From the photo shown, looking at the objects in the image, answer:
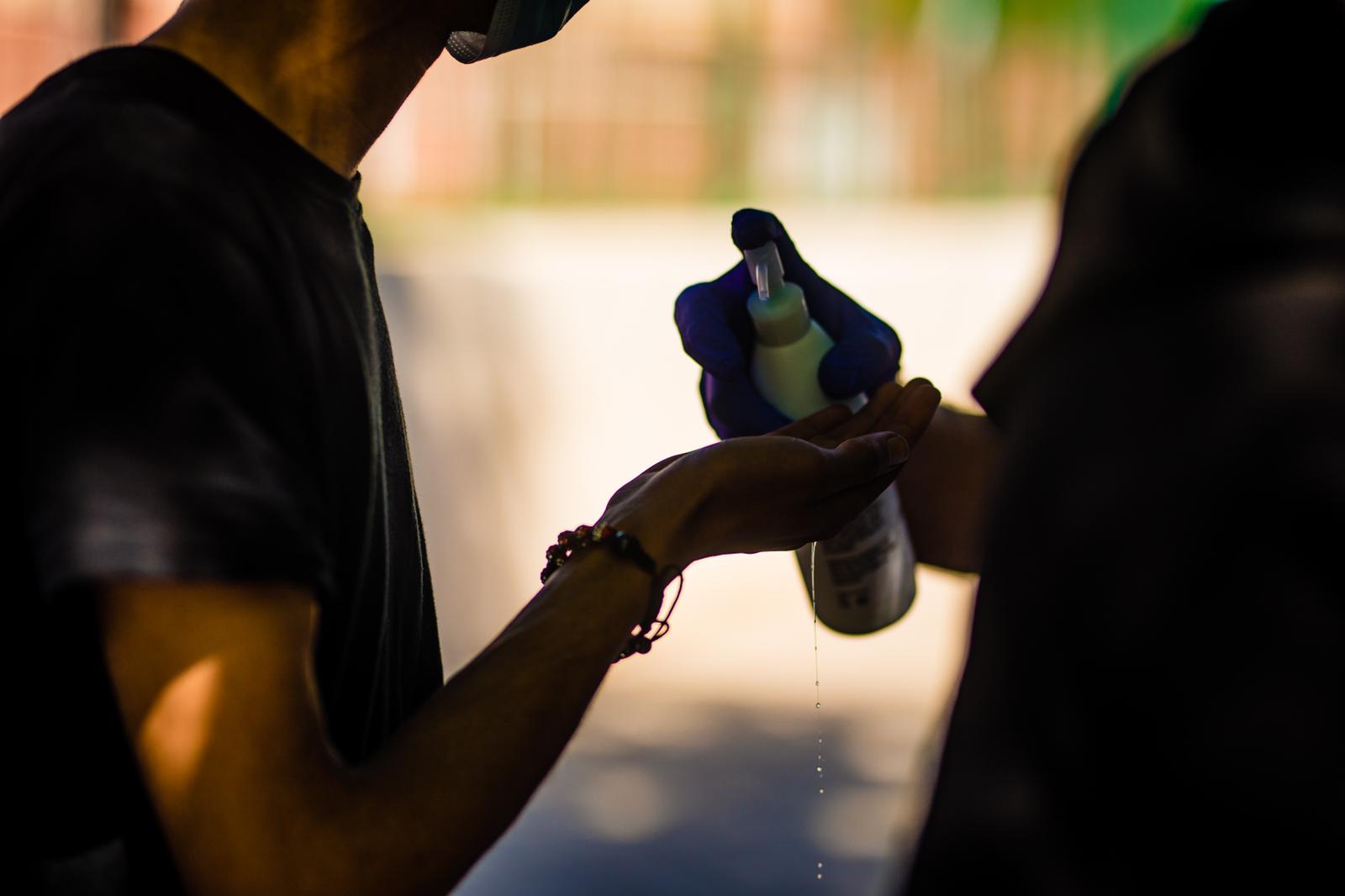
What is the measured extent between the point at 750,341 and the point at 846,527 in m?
0.24

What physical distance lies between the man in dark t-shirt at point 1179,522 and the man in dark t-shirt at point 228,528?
1.30 ft

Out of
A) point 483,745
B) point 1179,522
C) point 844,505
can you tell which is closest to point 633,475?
point 844,505

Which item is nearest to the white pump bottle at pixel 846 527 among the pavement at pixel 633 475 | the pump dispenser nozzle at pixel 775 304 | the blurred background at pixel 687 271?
the pump dispenser nozzle at pixel 775 304

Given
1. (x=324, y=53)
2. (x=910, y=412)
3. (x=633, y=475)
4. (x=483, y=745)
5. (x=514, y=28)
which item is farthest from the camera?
(x=633, y=475)

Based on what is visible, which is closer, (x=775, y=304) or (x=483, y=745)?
(x=483, y=745)

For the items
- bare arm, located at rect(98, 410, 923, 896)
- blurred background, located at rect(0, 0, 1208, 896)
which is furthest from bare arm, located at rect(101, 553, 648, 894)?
blurred background, located at rect(0, 0, 1208, 896)

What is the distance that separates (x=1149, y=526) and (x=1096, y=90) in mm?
8502

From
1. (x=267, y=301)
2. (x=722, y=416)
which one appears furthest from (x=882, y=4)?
(x=267, y=301)

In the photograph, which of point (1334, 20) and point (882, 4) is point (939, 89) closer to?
point (882, 4)

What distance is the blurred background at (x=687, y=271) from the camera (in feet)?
14.3

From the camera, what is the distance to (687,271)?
7.31m

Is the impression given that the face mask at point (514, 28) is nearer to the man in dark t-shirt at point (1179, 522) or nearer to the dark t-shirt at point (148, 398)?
the dark t-shirt at point (148, 398)

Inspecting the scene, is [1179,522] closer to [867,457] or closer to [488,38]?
[867,457]

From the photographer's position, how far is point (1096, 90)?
27.9 ft
